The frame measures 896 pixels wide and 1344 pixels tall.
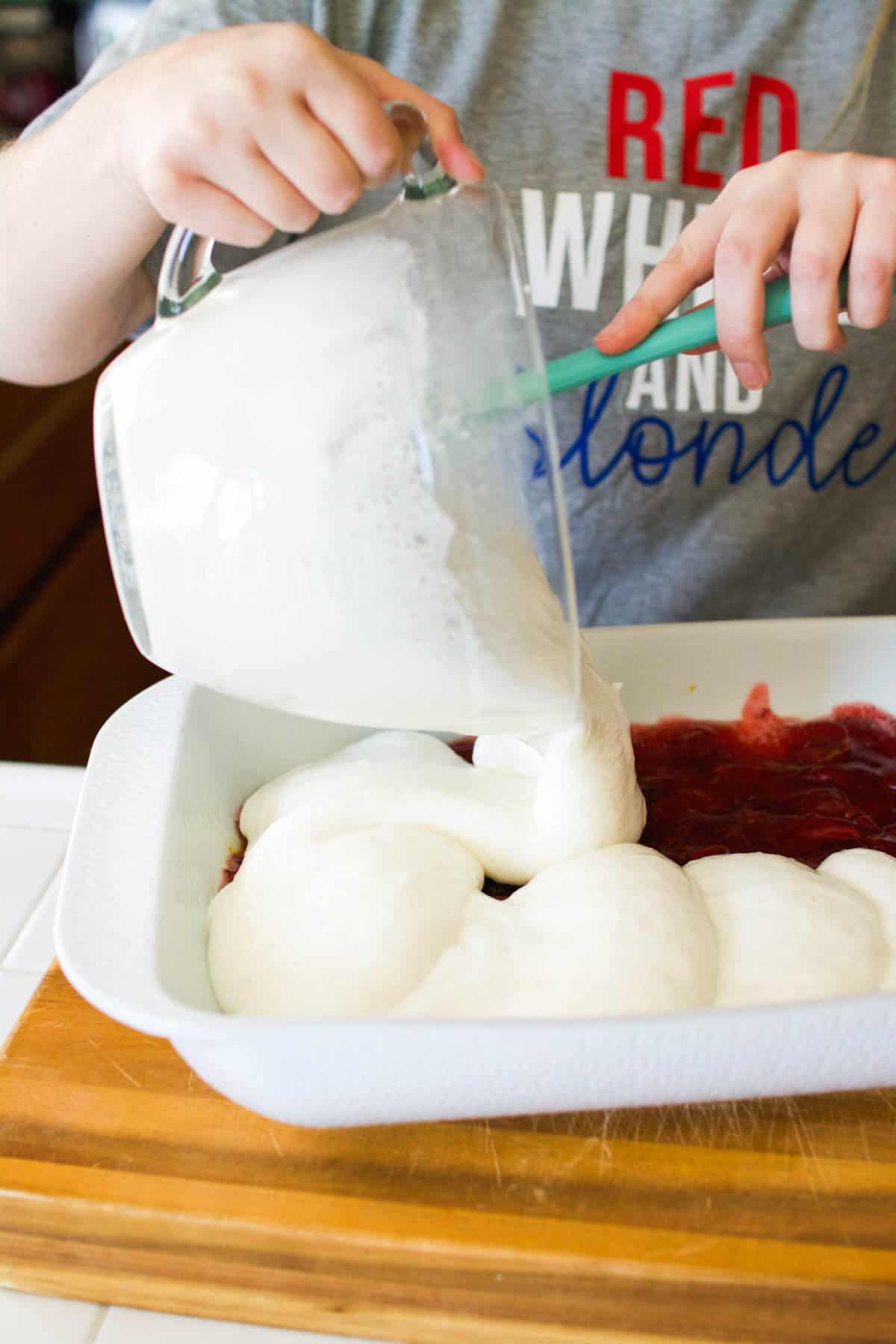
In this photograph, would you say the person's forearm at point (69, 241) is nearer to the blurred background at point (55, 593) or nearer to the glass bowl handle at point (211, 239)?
the glass bowl handle at point (211, 239)

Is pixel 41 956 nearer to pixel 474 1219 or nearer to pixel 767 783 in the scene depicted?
pixel 474 1219

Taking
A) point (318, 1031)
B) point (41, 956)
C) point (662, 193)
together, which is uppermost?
point (662, 193)

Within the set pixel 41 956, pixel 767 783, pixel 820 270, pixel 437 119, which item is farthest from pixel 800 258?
pixel 41 956

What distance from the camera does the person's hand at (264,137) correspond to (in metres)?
0.44

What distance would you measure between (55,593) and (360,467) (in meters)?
1.18

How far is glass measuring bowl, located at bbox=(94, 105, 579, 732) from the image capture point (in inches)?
16.4

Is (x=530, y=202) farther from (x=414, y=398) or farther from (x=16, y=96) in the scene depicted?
(x=16, y=96)

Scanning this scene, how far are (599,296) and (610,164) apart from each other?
0.28ft

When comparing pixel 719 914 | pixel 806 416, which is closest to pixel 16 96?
pixel 806 416

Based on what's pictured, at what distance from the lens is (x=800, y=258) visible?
0.51m

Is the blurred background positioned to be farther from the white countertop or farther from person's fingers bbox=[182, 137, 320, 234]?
person's fingers bbox=[182, 137, 320, 234]

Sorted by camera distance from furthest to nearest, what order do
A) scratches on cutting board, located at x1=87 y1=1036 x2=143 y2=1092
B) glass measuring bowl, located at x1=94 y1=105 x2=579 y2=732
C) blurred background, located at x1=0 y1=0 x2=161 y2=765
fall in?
blurred background, located at x1=0 y1=0 x2=161 y2=765 → scratches on cutting board, located at x1=87 y1=1036 x2=143 y2=1092 → glass measuring bowl, located at x1=94 y1=105 x2=579 y2=732

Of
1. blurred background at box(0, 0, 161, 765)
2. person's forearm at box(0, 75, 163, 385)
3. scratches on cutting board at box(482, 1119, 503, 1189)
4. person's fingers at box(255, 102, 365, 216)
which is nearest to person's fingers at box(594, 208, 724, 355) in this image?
person's fingers at box(255, 102, 365, 216)

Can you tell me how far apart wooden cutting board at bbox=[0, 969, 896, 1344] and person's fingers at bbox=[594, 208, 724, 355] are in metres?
0.34
